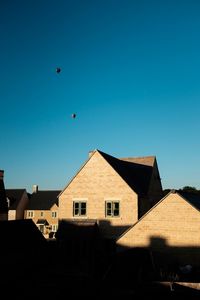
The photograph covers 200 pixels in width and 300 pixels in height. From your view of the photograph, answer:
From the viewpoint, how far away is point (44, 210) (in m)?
73.0

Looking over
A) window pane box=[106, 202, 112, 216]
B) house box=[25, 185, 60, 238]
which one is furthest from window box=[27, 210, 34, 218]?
window pane box=[106, 202, 112, 216]

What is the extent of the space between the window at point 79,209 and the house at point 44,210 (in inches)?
1449

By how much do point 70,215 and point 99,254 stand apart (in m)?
5.19

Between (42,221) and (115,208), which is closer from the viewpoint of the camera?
(115,208)

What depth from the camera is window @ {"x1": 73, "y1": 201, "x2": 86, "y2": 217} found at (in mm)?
34531

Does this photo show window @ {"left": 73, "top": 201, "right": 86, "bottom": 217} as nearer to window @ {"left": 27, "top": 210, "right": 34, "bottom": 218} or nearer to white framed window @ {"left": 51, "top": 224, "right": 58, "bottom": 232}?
white framed window @ {"left": 51, "top": 224, "right": 58, "bottom": 232}

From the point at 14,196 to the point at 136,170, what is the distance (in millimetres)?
42303

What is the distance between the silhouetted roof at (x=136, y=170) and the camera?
34.7m

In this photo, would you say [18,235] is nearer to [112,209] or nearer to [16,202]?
[112,209]

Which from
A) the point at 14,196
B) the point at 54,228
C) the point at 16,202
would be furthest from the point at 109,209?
the point at 14,196

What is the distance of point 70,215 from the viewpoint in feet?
114

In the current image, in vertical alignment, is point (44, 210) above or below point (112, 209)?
below

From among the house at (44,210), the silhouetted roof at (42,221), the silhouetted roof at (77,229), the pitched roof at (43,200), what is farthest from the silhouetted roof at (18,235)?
the pitched roof at (43,200)

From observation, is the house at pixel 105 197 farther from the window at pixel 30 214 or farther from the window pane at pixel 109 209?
the window at pixel 30 214
